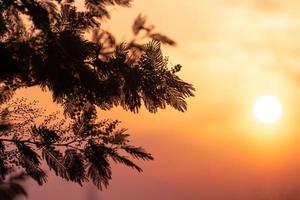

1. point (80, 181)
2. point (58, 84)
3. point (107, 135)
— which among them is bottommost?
point (80, 181)

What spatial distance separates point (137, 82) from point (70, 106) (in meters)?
0.67

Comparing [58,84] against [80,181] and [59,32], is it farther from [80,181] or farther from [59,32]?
[80,181]

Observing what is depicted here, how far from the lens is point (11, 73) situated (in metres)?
4.99

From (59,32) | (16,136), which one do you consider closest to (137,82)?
(59,32)

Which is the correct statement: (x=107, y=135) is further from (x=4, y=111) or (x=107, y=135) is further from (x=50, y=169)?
(x=4, y=111)

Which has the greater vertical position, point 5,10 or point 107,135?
point 5,10


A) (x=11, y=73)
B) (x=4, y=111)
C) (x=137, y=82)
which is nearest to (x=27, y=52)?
(x=11, y=73)

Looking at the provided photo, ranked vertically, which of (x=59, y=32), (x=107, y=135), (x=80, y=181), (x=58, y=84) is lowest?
(x=80, y=181)

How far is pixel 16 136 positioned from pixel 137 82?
1150 mm

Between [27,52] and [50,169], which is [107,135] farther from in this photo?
[27,52]

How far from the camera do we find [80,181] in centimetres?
521

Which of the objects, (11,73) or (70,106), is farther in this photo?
(70,106)

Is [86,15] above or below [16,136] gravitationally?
above

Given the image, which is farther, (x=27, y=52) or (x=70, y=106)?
(x=70, y=106)
